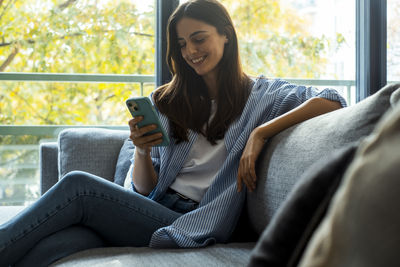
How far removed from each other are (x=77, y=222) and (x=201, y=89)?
2.43 feet

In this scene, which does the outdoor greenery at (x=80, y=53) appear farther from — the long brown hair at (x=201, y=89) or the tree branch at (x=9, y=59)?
the long brown hair at (x=201, y=89)

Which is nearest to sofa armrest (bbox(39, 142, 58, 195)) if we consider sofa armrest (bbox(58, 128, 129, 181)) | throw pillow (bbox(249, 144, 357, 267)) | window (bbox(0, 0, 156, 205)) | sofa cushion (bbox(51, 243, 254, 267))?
sofa armrest (bbox(58, 128, 129, 181))

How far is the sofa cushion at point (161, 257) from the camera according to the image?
1.16m

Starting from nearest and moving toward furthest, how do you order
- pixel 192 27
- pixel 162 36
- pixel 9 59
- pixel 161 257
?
pixel 161 257
pixel 192 27
pixel 162 36
pixel 9 59

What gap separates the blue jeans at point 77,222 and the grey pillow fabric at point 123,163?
0.59m

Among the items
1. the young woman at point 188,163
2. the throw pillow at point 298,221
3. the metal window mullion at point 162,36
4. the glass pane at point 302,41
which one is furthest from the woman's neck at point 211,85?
the throw pillow at point 298,221

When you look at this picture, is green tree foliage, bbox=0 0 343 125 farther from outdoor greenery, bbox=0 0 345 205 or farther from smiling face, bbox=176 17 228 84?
smiling face, bbox=176 17 228 84

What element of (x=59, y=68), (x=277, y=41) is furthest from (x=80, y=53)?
(x=277, y=41)

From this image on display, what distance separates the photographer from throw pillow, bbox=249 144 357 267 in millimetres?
450

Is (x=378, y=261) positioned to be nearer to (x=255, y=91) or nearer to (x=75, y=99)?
(x=255, y=91)

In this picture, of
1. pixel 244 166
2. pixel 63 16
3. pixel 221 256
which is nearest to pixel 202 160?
pixel 244 166

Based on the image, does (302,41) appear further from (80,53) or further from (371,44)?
(80,53)

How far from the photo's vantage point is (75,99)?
2.75 metres

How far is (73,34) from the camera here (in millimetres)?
2643
